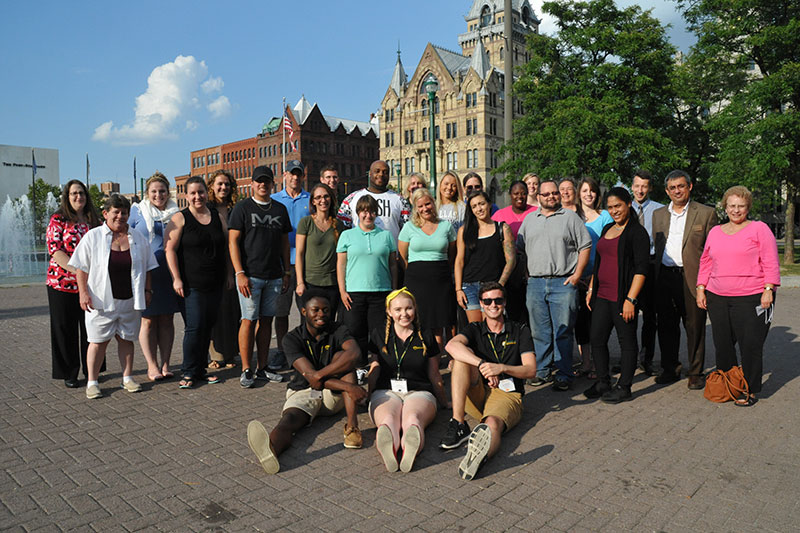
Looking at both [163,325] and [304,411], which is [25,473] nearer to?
[304,411]

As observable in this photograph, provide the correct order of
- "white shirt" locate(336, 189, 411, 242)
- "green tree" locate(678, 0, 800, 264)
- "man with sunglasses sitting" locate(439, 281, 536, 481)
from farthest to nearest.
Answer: "green tree" locate(678, 0, 800, 264)
"white shirt" locate(336, 189, 411, 242)
"man with sunglasses sitting" locate(439, 281, 536, 481)

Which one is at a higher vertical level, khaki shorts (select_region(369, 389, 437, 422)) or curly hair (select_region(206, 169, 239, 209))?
curly hair (select_region(206, 169, 239, 209))

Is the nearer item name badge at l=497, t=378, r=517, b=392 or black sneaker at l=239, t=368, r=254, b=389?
name badge at l=497, t=378, r=517, b=392

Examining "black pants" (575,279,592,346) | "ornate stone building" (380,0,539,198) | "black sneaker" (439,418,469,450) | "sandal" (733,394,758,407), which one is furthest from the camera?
"ornate stone building" (380,0,539,198)

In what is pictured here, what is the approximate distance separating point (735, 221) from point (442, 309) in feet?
9.71

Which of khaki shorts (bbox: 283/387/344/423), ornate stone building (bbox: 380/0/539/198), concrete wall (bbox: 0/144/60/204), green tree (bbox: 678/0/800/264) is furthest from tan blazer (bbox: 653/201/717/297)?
concrete wall (bbox: 0/144/60/204)

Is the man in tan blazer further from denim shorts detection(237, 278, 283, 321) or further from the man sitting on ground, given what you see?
denim shorts detection(237, 278, 283, 321)

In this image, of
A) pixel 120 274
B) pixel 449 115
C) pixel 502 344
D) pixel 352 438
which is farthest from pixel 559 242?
pixel 449 115

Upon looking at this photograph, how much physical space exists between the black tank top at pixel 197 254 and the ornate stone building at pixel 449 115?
6278 centimetres

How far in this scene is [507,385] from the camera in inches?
200

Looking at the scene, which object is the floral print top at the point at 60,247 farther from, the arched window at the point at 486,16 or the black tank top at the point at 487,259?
the arched window at the point at 486,16

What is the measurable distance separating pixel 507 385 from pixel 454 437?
76cm

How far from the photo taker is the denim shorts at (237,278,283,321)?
21.4ft

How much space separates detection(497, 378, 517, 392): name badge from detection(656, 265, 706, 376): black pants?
2.40m
